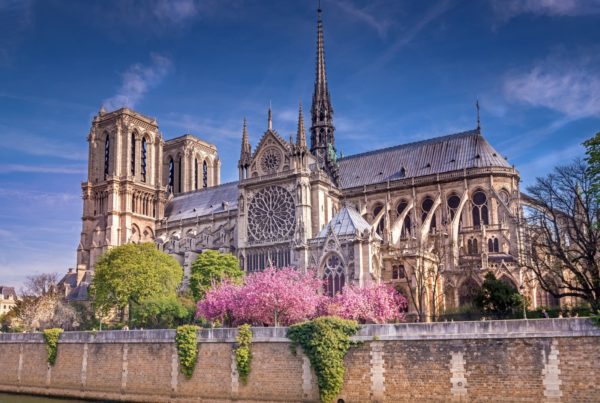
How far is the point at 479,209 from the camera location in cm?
6062

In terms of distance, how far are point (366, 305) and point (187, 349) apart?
14276 millimetres

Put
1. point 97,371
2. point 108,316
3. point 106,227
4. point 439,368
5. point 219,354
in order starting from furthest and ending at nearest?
1. point 106,227
2. point 108,316
3. point 97,371
4. point 219,354
5. point 439,368

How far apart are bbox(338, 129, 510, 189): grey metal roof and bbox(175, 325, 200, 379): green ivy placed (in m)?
36.5

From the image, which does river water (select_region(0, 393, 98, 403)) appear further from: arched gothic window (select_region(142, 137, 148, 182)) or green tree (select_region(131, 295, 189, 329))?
arched gothic window (select_region(142, 137, 148, 182))

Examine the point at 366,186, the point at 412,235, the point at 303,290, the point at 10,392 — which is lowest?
the point at 10,392

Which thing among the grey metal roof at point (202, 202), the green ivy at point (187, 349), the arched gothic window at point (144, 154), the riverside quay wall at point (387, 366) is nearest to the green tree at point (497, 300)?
the riverside quay wall at point (387, 366)

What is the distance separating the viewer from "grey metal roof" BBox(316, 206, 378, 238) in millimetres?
51900

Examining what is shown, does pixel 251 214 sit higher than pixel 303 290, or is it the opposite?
pixel 251 214

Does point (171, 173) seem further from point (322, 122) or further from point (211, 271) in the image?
point (211, 271)

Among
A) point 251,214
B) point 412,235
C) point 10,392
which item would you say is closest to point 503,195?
point 412,235

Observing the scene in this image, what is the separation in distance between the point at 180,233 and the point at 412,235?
30456 millimetres

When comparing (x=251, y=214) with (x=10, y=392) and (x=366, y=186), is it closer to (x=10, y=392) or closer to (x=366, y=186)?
(x=366, y=186)

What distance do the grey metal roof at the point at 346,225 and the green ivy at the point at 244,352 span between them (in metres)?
19.5

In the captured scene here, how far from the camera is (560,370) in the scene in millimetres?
25031
